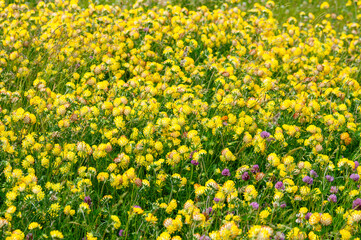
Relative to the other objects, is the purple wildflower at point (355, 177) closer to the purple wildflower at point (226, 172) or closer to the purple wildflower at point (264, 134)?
the purple wildflower at point (264, 134)

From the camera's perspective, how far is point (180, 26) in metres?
5.26

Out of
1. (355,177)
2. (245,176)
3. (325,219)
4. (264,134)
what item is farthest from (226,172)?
(355,177)

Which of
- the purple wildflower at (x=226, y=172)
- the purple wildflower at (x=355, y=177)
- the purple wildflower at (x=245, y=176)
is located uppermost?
the purple wildflower at (x=226, y=172)

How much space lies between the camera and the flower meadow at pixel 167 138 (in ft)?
7.60

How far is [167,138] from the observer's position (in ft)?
10.1

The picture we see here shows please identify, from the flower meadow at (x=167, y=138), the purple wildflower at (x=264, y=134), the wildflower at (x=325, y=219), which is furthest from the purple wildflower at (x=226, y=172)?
the wildflower at (x=325, y=219)

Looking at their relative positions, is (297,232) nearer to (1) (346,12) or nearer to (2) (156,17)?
(2) (156,17)

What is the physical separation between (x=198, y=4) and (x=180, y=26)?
1644 mm

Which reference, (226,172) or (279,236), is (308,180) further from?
(279,236)

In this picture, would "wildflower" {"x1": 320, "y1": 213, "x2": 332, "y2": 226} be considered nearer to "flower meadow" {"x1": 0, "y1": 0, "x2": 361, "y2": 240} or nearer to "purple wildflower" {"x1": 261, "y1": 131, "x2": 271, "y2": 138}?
"flower meadow" {"x1": 0, "y1": 0, "x2": 361, "y2": 240}

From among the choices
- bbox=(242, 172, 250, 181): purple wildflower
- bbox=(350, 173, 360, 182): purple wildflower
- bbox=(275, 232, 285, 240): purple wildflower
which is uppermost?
bbox=(275, 232, 285, 240): purple wildflower

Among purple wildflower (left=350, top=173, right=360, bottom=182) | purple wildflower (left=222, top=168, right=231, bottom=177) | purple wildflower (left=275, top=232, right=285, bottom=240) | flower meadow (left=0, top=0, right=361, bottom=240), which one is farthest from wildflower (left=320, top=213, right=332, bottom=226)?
purple wildflower (left=222, top=168, right=231, bottom=177)

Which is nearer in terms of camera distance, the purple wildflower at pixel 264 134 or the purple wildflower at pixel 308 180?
the purple wildflower at pixel 308 180

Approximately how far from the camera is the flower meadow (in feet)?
7.60
